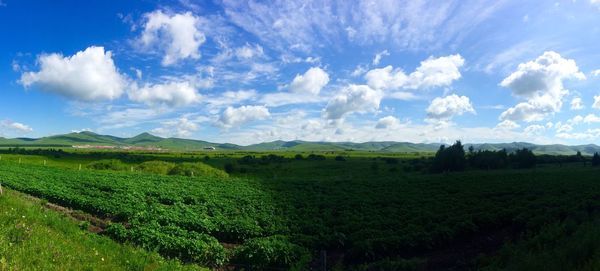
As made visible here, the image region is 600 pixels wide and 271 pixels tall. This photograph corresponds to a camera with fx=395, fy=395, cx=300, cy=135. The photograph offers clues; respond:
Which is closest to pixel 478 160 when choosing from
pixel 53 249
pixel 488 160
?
pixel 488 160

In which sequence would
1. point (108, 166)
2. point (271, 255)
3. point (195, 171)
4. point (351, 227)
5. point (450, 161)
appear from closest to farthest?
point (271, 255) → point (351, 227) → point (195, 171) → point (108, 166) → point (450, 161)

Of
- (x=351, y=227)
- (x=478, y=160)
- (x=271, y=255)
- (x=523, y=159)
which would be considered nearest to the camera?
(x=271, y=255)

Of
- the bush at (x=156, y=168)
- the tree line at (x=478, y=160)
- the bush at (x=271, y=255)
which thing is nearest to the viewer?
the bush at (x=271, y=255)

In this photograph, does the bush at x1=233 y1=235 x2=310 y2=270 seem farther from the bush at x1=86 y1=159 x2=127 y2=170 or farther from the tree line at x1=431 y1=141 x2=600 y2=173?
the tree line at x1=431 y1=141 x2=600 y2=173

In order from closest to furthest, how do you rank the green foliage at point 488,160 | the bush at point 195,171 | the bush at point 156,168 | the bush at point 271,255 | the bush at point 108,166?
the bush at point 271,255 → the bush at point 195,171 → the bush at point 156,168 → the bush at point 108,166 → the green foliage at point 488,160

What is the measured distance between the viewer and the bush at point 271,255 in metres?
20.0

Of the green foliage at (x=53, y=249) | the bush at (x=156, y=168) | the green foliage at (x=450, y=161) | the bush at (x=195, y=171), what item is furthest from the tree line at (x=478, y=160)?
the green foliage at (x=53, y=249)

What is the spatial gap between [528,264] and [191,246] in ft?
48.2

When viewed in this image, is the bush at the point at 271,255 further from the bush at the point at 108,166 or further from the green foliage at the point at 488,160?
the green foliage at the point at 488,160

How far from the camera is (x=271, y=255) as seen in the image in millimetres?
20219

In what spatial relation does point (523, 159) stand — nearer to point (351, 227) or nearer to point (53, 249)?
point (351, 227)

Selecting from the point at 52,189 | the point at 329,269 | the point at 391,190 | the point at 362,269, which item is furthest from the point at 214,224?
the point at 391,190

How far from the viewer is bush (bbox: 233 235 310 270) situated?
20016mm

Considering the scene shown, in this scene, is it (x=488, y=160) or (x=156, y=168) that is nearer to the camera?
(x=156, y=168)
